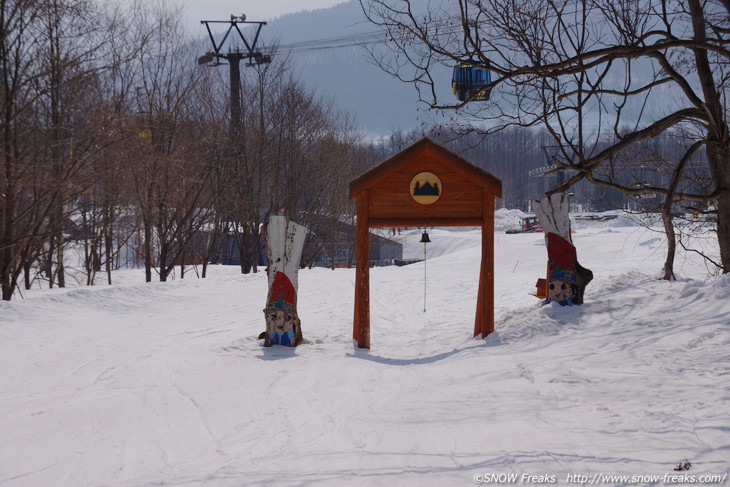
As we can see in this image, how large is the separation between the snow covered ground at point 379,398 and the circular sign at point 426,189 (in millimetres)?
2023

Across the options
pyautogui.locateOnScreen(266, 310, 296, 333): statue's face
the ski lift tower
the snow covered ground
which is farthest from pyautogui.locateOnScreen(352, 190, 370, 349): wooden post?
the ski lift tower

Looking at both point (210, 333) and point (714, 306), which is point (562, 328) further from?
point (210, 333)

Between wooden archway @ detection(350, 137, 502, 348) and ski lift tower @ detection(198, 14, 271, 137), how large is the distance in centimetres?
1800

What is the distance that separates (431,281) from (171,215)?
10993 millimetres

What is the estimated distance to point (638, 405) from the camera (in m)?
4.82

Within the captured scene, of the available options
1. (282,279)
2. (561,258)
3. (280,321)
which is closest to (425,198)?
(282,279)

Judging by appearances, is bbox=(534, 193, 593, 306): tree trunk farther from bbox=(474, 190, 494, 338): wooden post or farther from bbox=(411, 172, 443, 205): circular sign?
bbox=(411, 172, 443, 205): circular sign

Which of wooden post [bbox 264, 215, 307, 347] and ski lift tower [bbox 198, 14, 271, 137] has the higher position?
ski lift tower [bbox 198, 14, 271, 137]

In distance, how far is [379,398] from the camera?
6020 millimetres

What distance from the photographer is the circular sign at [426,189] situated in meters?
8.74

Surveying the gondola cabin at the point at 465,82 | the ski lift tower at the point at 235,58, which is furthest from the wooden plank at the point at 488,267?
the ski lift tower at the point at 235,58

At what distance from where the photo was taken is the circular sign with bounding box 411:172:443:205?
8742 millimetres

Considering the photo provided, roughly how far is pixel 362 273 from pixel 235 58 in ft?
66.8

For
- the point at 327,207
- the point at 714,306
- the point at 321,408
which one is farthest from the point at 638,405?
the point at 327,207
